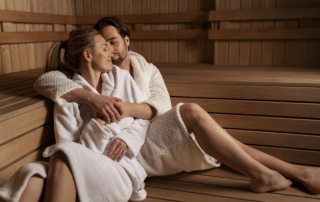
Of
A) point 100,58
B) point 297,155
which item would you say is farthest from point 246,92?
point 100,58

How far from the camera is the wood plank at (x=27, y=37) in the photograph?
2.37m

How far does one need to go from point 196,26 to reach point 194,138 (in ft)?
5.41

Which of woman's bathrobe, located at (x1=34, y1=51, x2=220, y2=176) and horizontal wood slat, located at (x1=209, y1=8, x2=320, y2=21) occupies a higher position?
horizontal wood slat, located at (x1=209, y1=8, x2=320, y2=21)

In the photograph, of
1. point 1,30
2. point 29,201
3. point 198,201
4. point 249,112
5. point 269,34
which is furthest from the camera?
point 269,34

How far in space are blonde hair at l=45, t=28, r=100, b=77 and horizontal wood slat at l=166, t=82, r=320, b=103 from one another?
2.05ft

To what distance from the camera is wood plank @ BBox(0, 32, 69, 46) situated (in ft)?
7.79

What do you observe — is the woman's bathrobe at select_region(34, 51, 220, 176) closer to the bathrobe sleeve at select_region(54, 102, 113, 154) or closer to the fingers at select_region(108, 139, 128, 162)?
the bathrobe sleeve at select_region(54, 102, 113, 154)

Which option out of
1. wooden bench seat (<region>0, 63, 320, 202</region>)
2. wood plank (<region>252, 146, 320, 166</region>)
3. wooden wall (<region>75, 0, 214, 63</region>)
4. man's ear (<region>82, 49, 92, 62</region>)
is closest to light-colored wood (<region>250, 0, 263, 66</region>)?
wooden wall (<region>75, 0, 214, 63</region>)

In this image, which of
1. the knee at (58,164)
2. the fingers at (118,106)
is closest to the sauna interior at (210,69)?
the knee at (58,164)

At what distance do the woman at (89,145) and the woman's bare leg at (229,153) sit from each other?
0.25 metres

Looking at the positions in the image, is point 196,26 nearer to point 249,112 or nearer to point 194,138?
point 249,112

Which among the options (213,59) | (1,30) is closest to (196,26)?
(213,59)

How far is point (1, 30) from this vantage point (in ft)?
7.81

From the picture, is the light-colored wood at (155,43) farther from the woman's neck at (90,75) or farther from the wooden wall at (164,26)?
the woman's neck at (90,75)
